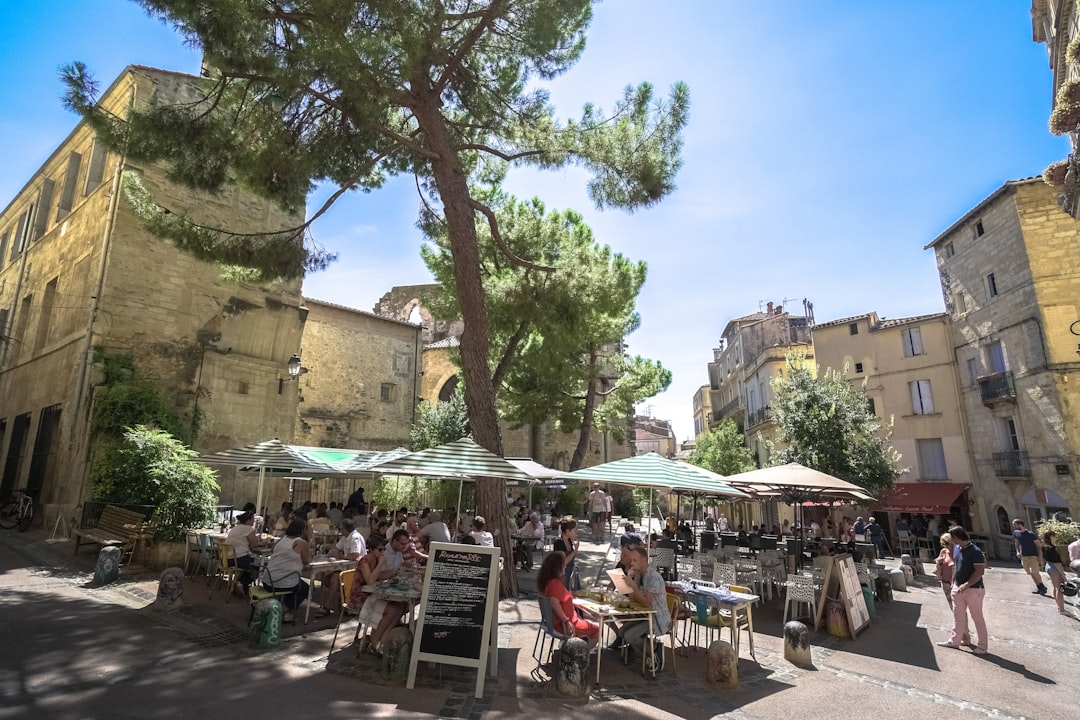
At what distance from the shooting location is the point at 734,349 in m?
35.3

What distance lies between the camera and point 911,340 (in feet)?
73.4

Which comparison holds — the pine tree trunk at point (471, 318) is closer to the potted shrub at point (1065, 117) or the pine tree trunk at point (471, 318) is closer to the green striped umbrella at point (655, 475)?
the green striped umbrella at point (655, 475)

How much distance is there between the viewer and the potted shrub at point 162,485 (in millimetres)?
9047

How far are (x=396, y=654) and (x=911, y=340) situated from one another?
2446 centimetres

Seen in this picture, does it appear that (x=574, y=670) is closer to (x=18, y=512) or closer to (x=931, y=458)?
(x=18, y=512)

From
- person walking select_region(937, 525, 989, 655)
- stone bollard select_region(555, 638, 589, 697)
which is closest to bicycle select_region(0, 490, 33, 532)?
stone bollard select_region(555, 638, 589, 697)

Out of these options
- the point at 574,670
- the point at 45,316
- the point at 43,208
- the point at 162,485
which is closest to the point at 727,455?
the point at 162,485

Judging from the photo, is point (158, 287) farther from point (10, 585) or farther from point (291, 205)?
point (10, 585)

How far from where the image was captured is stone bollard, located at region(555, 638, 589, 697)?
4562mm

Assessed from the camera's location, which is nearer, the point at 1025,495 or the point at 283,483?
the point at 283,483

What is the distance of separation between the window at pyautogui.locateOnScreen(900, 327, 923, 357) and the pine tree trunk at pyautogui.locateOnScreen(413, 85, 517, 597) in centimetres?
2073

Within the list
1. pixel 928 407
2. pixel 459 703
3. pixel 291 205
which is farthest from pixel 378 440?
pixel 928 407

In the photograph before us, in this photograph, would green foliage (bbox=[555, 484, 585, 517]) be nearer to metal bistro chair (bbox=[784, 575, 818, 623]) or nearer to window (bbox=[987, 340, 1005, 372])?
metal bistro chair (bbox=[784, 575, 818, 623])

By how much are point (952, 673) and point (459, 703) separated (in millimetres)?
5032
